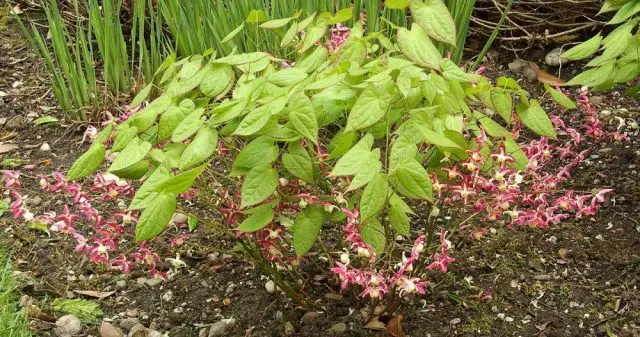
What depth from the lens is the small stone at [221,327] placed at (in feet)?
7.00

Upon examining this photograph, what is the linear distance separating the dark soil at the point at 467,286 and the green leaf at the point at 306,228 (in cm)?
37

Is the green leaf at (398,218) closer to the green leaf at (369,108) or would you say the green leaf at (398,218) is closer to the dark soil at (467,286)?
the green leaf at (369,108)

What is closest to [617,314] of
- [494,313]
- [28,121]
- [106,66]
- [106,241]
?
[494,313]

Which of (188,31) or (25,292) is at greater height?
(188,31)

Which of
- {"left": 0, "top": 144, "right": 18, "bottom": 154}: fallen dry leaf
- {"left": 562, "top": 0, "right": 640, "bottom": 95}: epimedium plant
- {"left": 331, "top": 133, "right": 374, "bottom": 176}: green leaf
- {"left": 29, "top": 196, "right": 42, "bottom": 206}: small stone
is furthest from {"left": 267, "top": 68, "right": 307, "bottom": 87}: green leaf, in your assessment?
{"left": 0, "top": 144, "right": 18, "bottom": 154}: fallen dry leaf

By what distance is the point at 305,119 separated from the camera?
4.81 ft

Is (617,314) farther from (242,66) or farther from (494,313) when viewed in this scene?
(242,66)

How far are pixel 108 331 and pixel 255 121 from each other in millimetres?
971

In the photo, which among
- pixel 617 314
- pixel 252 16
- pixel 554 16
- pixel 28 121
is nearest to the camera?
pixel 252 16

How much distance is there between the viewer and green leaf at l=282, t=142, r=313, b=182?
1575mm

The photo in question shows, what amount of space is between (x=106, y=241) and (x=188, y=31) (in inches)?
51.4

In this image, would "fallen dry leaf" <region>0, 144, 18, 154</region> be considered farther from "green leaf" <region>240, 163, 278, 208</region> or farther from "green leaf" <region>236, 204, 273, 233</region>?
"green leaf" <region>240, 163, 278, 208</region>

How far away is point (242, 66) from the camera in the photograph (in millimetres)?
1846

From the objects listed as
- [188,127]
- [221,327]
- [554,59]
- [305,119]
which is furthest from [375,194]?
[554,59]
